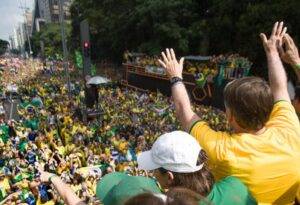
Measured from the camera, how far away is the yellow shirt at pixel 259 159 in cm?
234

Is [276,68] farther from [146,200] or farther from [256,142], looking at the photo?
[146,200]

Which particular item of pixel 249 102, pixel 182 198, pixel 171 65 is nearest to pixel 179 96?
pixel 171 65

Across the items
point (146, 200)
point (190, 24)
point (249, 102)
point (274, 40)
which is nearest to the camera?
point (146, 200)

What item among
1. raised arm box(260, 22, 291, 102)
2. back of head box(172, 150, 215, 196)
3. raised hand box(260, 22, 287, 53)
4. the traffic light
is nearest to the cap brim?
back of head box(172, 150, 215, 196)

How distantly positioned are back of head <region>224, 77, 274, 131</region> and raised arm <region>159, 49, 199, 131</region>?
209 millimetres

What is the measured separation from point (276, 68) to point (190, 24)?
36141 millimetres

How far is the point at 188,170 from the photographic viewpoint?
2170 mm

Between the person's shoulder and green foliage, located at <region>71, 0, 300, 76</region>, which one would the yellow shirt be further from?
green foliage, located at <region>71, 0, 300, 76</region>

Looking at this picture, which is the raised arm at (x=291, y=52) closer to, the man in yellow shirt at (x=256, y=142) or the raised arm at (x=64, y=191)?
the man in yellow shirt at (x=256, y=142)

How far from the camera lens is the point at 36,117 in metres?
20.5

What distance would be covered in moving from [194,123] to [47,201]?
6.35 metres

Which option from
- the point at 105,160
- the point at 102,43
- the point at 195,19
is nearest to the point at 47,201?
the point at 105,160

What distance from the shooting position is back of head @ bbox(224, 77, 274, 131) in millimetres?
2414

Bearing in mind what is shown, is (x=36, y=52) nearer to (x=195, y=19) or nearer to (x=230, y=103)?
(x=195, y=19)
